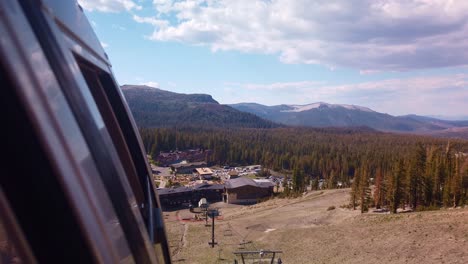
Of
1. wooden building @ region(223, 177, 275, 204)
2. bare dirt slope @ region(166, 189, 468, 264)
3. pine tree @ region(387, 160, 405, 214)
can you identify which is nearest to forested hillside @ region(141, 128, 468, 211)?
pine tree @ region(387, 160, 405, 214)

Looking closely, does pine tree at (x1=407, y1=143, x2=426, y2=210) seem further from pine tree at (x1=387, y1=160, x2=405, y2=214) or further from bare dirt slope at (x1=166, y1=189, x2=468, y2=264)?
bare dirt slope at (x1=166, y1=189, x2=468, y2=264)

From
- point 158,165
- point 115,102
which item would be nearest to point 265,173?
point 158,165

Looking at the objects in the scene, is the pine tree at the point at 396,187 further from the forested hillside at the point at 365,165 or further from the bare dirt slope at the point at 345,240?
the bare dirt slope at the point at 345,240

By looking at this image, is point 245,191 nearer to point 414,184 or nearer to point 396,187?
point 414,184

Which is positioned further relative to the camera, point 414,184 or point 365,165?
point 365,165

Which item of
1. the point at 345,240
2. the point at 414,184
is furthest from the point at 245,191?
the point at 345,240

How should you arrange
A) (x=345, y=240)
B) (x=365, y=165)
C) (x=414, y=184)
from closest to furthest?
(x=345, y=240) → (x=414, y=184) → (x=365, y=165)

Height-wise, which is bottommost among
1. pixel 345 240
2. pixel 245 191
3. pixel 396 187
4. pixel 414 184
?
pixel 245 191

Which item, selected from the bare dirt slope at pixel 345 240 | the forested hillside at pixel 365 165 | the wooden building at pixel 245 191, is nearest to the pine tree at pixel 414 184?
the forested hillside at pixel 365 165
